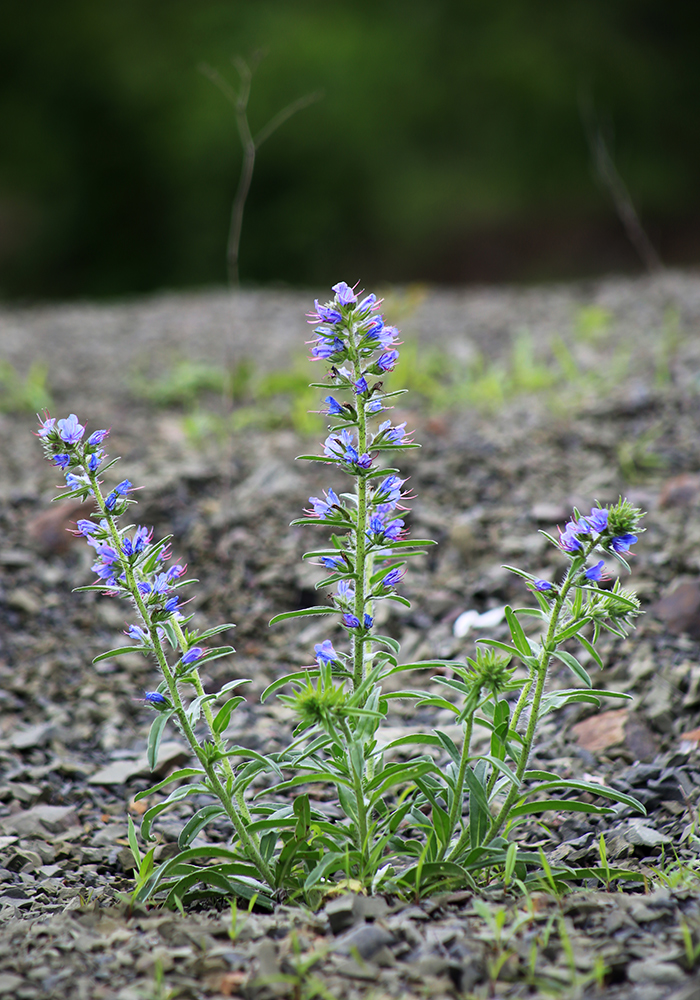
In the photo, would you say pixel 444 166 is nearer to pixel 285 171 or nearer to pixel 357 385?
pixel 285 171

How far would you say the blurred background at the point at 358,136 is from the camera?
1061 centimetres

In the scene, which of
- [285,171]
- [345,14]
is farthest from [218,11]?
[285,171]

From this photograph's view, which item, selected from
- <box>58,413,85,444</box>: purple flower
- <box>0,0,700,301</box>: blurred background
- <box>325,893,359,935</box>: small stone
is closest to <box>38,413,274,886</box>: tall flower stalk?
<box>58,413,85,444</box>: purple flower

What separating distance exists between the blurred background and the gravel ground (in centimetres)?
540

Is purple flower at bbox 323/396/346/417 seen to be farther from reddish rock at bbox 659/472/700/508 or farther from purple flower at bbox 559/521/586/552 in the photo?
reddish rock at bbox 659/472/700/508

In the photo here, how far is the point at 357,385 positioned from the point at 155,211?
11.2 metres

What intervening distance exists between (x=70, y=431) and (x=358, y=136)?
10.3 metres

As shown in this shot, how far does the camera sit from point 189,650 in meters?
1.58

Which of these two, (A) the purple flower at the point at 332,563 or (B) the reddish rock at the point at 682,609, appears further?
(B) the reddish rock at the point at 682,609

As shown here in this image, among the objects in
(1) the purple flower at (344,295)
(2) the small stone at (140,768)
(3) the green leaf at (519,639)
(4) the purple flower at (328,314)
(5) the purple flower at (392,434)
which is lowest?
(2) the small stone at (140,768)

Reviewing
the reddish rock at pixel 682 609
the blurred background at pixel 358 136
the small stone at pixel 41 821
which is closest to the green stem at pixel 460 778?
the small stone at pixel 41 821

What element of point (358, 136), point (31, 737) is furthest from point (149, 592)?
point (358, 136)

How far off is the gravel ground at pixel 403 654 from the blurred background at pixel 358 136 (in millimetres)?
5399

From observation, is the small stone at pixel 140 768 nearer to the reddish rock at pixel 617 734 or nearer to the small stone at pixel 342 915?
the small stone at pixel 342 915
